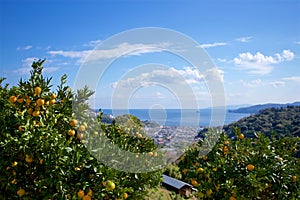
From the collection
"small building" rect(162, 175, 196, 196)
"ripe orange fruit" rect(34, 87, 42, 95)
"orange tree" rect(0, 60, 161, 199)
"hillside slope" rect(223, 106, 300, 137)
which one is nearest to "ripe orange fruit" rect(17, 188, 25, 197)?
"orange tree" rect(0, 60, 161, 199)

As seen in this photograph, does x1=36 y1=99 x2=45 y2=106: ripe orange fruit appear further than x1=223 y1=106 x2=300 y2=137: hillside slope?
No

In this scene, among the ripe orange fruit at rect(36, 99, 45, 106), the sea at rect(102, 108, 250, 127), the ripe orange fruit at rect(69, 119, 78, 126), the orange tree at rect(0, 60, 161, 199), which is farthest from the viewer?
the sea at rect(102, 108, 250, 127)

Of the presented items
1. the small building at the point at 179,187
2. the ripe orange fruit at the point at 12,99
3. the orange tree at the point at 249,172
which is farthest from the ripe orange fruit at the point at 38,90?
the small building at the point at 179,187

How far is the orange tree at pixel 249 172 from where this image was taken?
7.25ft

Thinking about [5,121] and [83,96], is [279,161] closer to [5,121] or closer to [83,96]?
[83,96]

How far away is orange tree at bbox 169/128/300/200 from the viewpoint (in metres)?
2.21

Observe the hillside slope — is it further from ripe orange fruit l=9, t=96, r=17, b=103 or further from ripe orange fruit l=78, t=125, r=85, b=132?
ripe orange fruit l=9, t=96, r=17, b=103

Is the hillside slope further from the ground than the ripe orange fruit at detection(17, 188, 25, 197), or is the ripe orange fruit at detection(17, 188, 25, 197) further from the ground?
the hillside slope

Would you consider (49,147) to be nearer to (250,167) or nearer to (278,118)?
(250,167)

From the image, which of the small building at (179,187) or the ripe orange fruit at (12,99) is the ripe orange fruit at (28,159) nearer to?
the ripe orange fruit at (12,99)

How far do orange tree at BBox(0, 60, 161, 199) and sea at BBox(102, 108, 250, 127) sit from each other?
0.44 metres

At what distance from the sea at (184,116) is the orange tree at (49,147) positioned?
1.43ft

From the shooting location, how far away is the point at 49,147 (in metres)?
1.71

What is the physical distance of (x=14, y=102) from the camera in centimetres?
202
